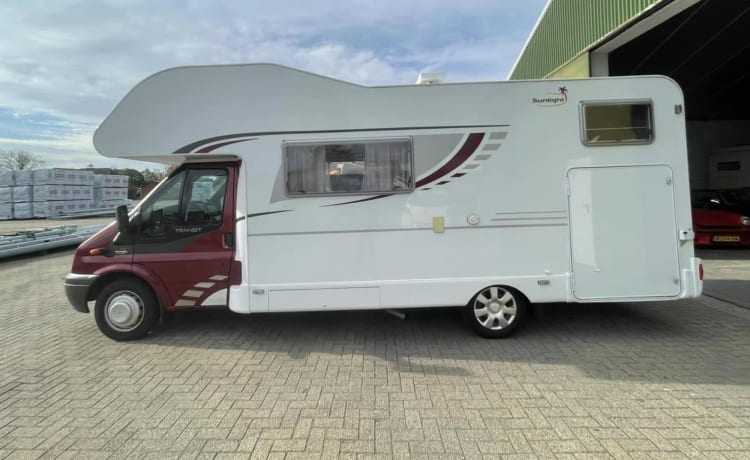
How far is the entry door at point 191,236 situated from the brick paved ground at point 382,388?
0.63 meters

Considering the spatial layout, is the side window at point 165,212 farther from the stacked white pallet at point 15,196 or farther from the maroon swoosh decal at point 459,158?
the stacked white pallet at point 15,196

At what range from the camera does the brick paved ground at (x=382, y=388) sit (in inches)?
122

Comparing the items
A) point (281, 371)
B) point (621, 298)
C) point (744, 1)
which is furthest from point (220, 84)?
point (744, 1)

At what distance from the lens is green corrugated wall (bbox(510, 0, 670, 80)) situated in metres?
8.48

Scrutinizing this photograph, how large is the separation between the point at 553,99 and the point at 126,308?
5.18 meters

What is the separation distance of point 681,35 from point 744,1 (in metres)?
1.46

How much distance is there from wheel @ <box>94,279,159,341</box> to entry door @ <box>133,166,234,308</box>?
11.0 inches

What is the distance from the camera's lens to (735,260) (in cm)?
980

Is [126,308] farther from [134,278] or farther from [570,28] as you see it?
[570,28]

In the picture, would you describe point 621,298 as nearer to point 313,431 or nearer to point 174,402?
point 313,431

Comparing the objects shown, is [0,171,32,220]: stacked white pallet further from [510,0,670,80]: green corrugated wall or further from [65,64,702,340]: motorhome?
[65,64,702,340]: motorhome

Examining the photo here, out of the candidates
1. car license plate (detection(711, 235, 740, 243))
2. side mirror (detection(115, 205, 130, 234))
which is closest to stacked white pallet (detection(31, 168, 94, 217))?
side mirror (detection(115, 205, 130, 234))

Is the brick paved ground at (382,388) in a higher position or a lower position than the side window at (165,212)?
lower

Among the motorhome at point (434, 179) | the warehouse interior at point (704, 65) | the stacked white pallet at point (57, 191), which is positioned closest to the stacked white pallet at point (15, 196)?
the stacked white pallet at point (57, 191)
